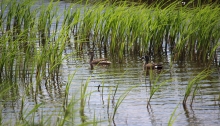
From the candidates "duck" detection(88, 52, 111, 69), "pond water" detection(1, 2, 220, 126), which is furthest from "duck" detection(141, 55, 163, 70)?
"duck" detection(88, 52, 111, 69)

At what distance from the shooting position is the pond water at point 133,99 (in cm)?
913

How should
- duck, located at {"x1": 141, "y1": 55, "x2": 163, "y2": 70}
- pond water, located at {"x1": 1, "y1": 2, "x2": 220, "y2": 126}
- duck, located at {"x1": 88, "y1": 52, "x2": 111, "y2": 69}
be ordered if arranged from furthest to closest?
duck, located at {"x1": 88, "y1": 52, "x2": 111, "y2": 69} → duck, located at {"x1": 141, "y1": 55, "x2": 163, "y2": 70} → pond water, located at {"x1": 1, "y1": 2, "x2": 220, "y2": 126}

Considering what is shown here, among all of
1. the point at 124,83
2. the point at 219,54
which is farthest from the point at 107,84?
the point at 219,54

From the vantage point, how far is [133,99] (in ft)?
34.3

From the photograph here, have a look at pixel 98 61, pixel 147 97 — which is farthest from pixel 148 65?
pixel 147 97

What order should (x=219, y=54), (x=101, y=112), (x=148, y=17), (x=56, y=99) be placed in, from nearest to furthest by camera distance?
(x=101, y=112), (x=56, y=99), (x=148, y=17), (x=219, y=54)

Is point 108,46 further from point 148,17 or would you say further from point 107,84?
point 107,84

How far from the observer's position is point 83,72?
44.2ft

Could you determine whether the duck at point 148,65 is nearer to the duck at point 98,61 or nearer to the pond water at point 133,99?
the pond water at point 133,99

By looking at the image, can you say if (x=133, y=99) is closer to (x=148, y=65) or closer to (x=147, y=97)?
(x=147, y=97)

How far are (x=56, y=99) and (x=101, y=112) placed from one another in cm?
124

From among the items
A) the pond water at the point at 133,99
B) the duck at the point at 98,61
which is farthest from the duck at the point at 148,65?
the duck at the point at 98,61

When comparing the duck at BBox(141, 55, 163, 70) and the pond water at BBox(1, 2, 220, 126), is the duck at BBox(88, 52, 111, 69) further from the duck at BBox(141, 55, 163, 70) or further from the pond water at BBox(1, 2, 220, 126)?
the duck at BBox(141, 55, 163, 70)

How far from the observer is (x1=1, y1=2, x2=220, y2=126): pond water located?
9133 mm
